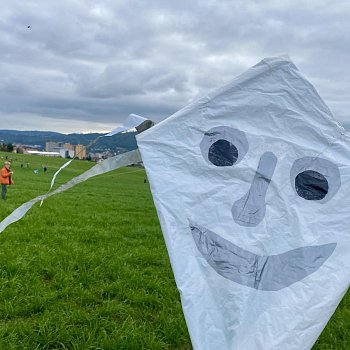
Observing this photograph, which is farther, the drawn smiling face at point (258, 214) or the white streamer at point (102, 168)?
the white streamer at point (102, 168)

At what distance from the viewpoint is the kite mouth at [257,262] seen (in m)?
2.52

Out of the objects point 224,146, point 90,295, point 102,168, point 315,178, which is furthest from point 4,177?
point 315,178

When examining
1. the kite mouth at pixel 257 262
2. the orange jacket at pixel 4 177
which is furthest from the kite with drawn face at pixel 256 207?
the orange jacket at pixel 4 177

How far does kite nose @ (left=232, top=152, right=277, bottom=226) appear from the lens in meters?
2.63

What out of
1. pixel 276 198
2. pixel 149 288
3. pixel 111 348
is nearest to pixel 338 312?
pixel 149 288

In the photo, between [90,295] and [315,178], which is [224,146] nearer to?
[315,178]

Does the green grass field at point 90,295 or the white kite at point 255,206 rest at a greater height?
the white kite at point 255,206

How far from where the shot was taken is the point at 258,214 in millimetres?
2631

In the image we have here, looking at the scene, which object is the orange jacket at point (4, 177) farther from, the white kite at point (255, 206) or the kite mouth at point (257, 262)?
the kite mouth at point (257, 262)

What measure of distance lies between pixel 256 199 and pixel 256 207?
5cm

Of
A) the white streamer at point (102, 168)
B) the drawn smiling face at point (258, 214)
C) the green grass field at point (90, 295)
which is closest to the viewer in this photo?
the drawn smiling face at point (258, 214)

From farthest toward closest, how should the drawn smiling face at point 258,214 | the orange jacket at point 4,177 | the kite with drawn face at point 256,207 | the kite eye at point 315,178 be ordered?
1. the orange jacket at point 4,177
2. the kite eye at point 315,178
3. the drawn smiling face at point 258,214
4. the kite with drawn face at point 256,207

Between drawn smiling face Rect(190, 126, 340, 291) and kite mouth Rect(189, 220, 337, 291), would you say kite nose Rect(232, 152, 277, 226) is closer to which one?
drawn smiling face Rect(190, 126, 340, 291)

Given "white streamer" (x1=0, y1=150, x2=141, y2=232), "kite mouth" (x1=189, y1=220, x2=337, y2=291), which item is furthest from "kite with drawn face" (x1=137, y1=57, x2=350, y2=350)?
"white streamer" (x1=0, y1=150, x2=141, y2=232)
